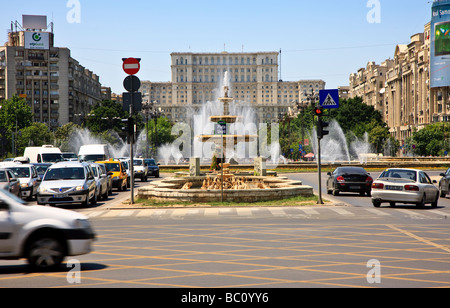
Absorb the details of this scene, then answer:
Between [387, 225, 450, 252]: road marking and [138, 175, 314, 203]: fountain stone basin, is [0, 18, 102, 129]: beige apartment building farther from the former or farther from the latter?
[387, 225, 450, 252]: road marking

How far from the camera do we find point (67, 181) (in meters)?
22.7

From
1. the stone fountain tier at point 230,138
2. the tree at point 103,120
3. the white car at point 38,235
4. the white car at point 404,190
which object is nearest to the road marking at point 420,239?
the white car at point 404,190

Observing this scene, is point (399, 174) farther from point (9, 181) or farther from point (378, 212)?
point (9, 181)

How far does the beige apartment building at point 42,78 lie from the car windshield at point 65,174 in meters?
109

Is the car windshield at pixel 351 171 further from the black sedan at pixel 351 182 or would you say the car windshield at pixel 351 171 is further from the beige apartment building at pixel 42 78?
the beige apartment building at pixel 42 78

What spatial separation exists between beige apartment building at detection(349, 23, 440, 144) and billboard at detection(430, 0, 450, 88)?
5.35 metres

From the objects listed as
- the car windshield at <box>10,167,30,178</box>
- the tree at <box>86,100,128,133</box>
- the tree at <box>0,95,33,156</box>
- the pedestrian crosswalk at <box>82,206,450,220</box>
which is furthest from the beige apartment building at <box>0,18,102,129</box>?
the pedestrian crosswalk at <box>82,206,450,220</box>

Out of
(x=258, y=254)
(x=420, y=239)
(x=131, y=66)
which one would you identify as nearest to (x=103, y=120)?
(x=131, y=66)

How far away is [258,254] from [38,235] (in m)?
3.81

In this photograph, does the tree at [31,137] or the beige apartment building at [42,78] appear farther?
the beige apartment building at [42,78]

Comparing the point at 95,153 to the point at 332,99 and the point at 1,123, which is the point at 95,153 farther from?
the point at 1,123

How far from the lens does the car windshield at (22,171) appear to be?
92.6 feet

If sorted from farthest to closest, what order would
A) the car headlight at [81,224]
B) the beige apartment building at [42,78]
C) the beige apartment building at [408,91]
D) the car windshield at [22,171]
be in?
1. the beige apartment building at [42,78]
2. the beige apartment building at [408,91]
3. the car windshield at [22,171]
4. the car headlight at [81,224]
